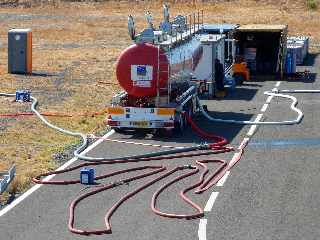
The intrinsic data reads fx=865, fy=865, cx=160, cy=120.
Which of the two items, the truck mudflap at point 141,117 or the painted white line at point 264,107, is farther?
the painted white line at point 264,107

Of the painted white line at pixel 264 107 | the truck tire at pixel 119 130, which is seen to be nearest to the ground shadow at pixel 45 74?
the painted white line at pixel 264 107

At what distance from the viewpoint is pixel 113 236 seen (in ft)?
44.4

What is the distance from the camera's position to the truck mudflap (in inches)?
870

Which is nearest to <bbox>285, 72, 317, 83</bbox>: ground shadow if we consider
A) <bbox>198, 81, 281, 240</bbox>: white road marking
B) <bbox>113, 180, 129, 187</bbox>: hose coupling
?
<bbox>198, 81, 281, 240</bbox>: white road marking

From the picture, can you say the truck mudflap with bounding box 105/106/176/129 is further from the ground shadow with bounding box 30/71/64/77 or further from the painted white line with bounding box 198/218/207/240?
the ground shadow with bounding box 30/71/64/77

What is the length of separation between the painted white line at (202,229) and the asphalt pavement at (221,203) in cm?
2

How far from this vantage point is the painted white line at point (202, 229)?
44.2ft

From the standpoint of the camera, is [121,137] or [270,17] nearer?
[121,137]

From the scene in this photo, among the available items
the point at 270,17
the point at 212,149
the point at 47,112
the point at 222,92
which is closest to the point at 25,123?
the point at 47,112

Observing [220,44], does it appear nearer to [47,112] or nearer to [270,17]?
[47,112]

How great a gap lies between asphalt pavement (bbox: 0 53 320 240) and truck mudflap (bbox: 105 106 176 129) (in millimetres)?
339

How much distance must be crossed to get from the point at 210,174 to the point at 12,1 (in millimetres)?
69589

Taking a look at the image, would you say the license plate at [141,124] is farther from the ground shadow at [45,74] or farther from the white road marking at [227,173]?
the ground shadow at [45,74]

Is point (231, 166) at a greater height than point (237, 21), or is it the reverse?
point (237, 21)
